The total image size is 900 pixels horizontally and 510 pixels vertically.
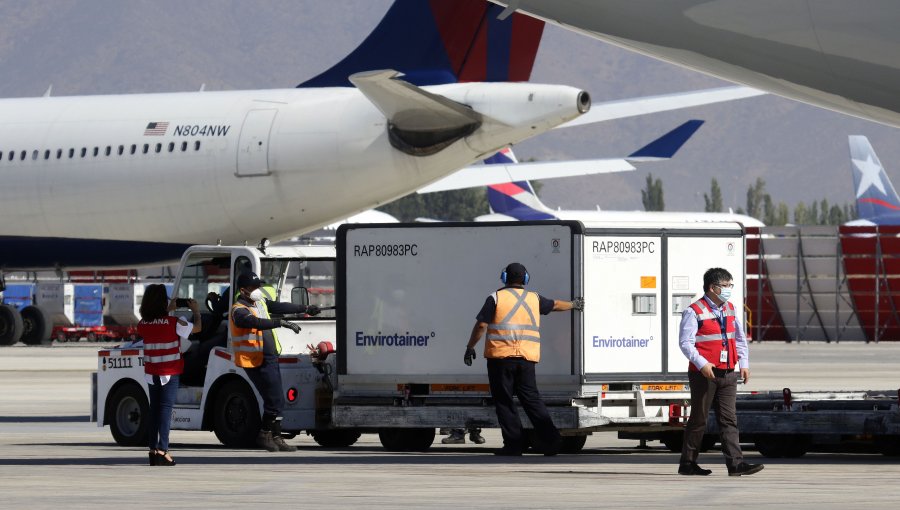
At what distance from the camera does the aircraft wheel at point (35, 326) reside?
4338 centimetres

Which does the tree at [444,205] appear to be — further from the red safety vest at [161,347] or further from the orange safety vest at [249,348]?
the red safety vest at [161,347]

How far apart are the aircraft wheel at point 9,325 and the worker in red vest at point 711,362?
27.7 metres

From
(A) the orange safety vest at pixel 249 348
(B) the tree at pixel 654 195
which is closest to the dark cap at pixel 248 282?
(A) the orange safety vest at pixel 249 348

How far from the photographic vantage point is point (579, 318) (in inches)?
656

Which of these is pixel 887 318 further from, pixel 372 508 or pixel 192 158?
pixel 372 508

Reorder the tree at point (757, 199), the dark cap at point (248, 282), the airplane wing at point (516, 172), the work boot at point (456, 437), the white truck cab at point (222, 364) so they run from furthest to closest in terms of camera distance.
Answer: the tree at point (757, 199)
the airplane wing at point (516, 172)
the work boot at point (456, 437)
the white truck cab at point (222, 364)
the dark cap at point (248, 282)

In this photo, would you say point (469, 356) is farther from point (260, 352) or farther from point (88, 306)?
point (88, 306)

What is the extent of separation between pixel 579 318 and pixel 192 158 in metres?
17.6

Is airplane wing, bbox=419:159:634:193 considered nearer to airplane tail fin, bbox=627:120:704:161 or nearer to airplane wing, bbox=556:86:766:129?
airplane tail fin, bbox=627:120:704:161

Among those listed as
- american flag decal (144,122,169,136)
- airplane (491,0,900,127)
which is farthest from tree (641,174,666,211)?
airplane (491,0,900,127)

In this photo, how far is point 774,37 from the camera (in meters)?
15.4

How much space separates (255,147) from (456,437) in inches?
577

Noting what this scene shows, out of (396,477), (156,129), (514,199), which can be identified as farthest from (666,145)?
(396,477)

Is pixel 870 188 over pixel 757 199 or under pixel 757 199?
under
